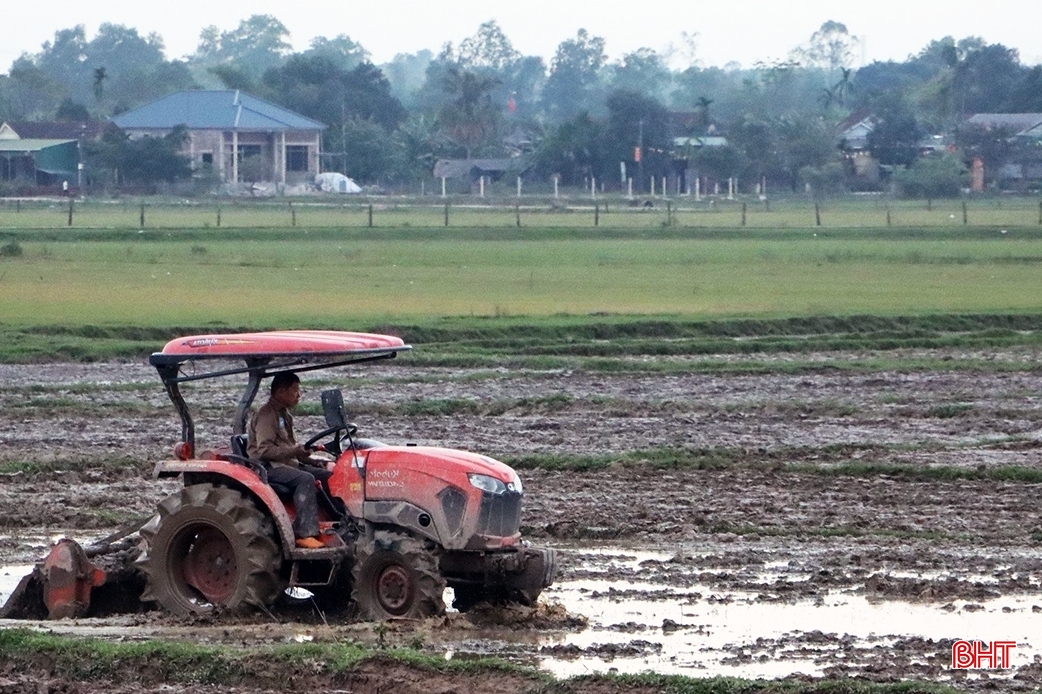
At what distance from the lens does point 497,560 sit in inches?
415

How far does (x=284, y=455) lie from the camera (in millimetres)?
10602

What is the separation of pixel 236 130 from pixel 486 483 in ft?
320

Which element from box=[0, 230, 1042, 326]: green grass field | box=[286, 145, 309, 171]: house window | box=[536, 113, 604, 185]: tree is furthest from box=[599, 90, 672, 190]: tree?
box=[0, 230, 1042, 326]: green grass field

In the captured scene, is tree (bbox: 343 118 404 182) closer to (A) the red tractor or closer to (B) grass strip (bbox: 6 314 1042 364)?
(B) grass strip (bbox: 6 314 1042 364)

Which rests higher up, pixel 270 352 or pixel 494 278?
pixel 270 352

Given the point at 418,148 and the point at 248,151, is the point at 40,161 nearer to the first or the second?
the point at 248,151

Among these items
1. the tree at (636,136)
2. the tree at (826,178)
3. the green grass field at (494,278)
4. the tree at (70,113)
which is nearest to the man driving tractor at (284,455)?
the green grass field at (494,278)

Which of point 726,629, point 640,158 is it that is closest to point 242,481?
point 726,629

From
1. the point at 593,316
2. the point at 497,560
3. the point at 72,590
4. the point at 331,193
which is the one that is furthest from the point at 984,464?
the point at 331,193

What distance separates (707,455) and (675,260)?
3002 centimetres

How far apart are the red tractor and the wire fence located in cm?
4755

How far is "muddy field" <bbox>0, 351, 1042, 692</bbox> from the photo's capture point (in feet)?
33.2

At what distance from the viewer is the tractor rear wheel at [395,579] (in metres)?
10.3

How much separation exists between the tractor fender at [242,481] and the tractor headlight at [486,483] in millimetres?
1153
